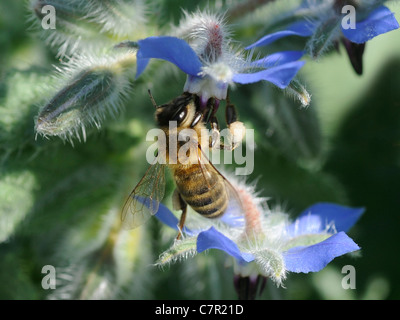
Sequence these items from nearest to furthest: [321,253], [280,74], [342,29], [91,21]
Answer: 1. [280,74]
2. [321,253]
3. [342,29]
4. [91,21]

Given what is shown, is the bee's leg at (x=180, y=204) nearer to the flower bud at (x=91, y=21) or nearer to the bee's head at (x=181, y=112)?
the bee's head at (x=181, y=112)

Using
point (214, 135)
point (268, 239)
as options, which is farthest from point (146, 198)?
point (268, 239)

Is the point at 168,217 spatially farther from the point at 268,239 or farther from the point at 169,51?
the point at 169,51

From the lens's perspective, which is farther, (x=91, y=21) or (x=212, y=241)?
(x=91, y=21)

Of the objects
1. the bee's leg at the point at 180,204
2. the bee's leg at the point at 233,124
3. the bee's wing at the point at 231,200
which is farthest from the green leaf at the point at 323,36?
the bee's leg at the point at 180,204

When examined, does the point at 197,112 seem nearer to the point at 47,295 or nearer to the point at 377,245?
the point at 47,295

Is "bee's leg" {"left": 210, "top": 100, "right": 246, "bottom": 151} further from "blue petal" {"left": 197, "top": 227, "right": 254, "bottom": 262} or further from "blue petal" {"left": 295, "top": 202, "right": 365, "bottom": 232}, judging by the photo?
"blue petal" {"left": 295, "top": 202, "right": 365, "bottom": 232}

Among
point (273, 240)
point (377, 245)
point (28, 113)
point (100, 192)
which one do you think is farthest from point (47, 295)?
point (377, 245)

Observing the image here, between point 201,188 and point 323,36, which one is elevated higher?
point 323,36
